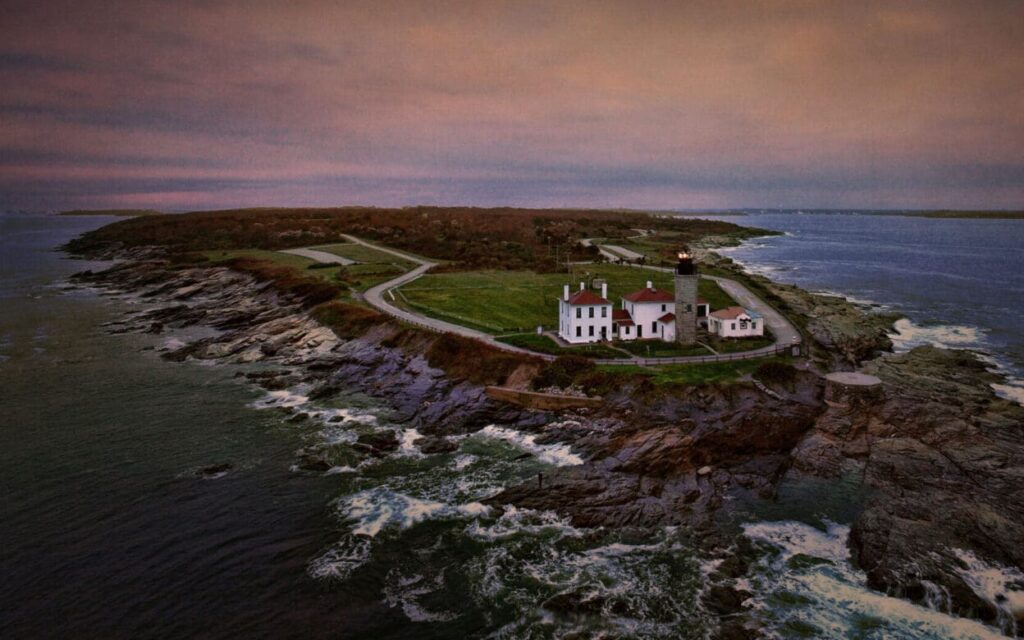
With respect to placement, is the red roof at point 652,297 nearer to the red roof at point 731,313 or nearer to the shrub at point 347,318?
the red roof at point 731,313

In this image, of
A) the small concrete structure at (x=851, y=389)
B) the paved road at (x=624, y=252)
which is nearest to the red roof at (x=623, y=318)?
the small concrete structure at (x=851, y=389)

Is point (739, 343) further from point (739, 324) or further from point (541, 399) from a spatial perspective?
point (541, 399)

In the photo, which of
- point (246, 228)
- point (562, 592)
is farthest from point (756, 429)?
point (246, 228)

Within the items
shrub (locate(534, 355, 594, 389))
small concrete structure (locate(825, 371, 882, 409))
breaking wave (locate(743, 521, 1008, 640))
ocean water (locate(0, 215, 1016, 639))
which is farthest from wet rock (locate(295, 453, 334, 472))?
small concrete structure (locate(825, 371, 882, 409))

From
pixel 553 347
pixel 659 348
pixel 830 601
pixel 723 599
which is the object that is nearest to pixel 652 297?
pixel 659 348

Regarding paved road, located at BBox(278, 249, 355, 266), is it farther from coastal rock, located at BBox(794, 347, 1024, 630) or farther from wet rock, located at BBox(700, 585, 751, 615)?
wet rock, located at BBox(700, 585, 751, 615)

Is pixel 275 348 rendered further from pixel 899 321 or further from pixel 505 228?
pixel 505 228

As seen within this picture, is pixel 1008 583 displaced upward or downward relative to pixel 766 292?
downward

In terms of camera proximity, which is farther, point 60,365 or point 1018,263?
point 1018,263
